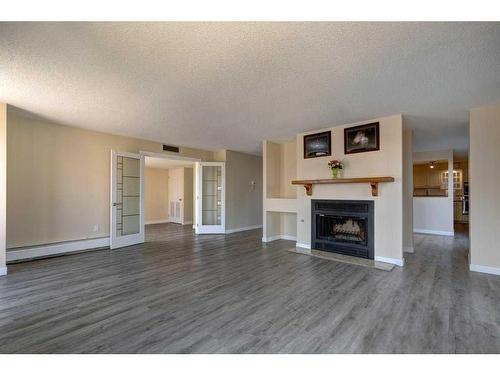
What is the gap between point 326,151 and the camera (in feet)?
15.8

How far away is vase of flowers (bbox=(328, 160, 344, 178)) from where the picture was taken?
452 centimetres

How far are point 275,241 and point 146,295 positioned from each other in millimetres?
3634

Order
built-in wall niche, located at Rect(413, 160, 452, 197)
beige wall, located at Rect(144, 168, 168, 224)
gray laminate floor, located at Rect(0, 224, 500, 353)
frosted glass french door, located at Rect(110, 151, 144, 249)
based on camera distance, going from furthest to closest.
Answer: beige wall, located at Rect(144, 168, 168, 224), built-in wall niche, located at Rect(413, 160, 452, 197), frosted glass french door, located at Rect(110, 151, 144, 249), gray laminate floor, located at Rect(0, 224, 500, 353)

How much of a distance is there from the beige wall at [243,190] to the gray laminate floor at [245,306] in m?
3.12

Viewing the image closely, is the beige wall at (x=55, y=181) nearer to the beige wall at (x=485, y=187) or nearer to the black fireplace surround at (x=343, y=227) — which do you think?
the black fireplace surround at (x=343, y=227)

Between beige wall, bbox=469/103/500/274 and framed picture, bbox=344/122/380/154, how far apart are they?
1314 millimetres

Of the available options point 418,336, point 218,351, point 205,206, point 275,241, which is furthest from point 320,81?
point 205,206

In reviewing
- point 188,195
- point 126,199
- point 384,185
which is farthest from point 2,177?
point 188,195

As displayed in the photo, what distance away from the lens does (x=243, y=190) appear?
306 inches

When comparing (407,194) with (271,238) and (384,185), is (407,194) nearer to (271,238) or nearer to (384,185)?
(384,185)

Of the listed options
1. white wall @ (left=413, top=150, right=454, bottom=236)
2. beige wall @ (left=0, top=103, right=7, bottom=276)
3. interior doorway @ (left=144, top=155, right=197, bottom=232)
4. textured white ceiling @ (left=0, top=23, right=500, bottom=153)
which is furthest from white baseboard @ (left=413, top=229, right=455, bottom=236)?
beige wall @ (left=0, top=103, right=7, bottom=276)

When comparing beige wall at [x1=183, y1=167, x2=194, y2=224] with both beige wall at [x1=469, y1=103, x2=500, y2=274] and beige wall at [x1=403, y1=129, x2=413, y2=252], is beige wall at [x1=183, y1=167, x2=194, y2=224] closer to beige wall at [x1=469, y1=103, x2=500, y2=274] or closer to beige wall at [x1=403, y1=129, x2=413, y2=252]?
beige wall at [x1=403, y1=129, x2=413, y2=252]
